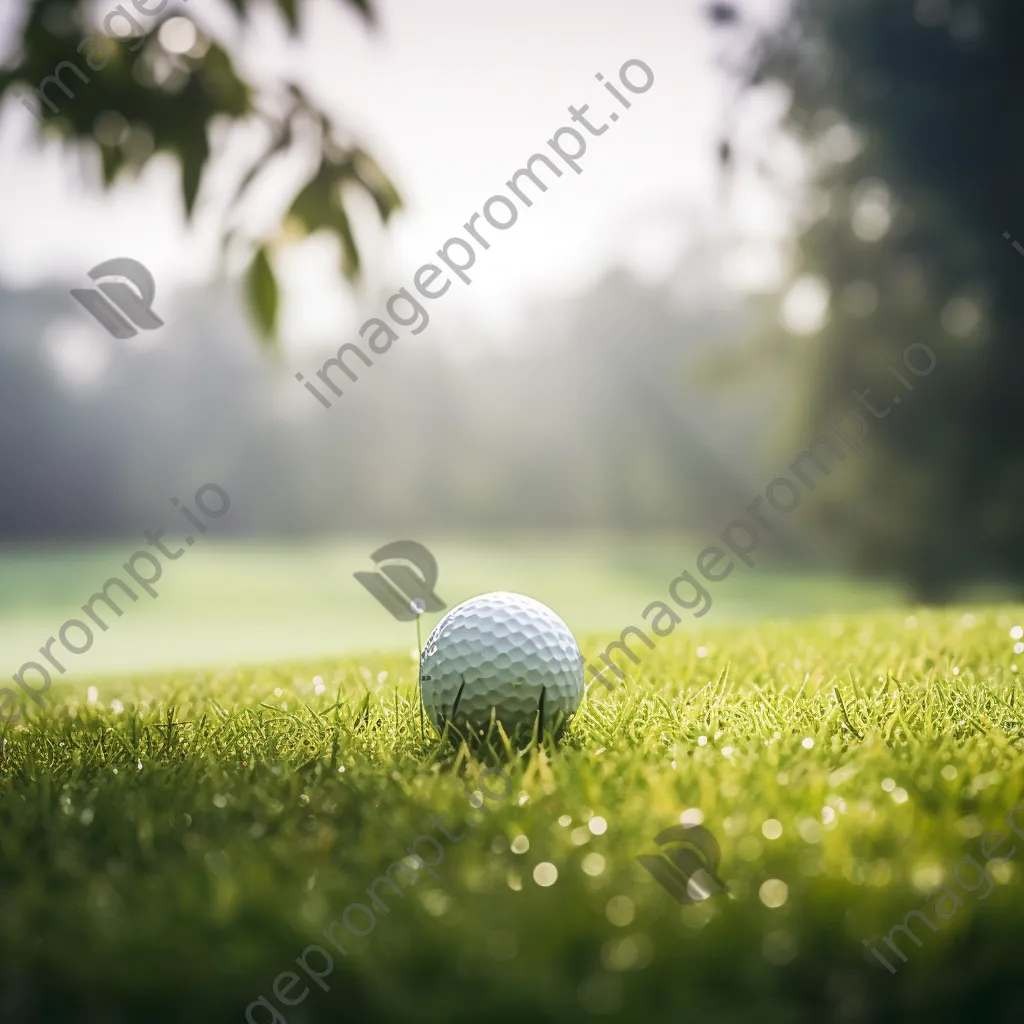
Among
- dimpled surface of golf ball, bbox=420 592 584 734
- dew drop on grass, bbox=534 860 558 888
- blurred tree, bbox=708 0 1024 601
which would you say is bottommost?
dimpled surface of golf ball, bbox=420 592 584 734

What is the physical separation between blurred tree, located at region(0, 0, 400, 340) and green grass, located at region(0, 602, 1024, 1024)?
5.14 feet

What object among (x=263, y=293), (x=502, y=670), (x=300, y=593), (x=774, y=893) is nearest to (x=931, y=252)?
(x=300, y=593)

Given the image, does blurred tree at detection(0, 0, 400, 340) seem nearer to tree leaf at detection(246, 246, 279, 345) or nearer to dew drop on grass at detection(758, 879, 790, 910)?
tree leaf at detection(246, 246, 279, 345)

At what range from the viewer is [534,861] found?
5.23ft

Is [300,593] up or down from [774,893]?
down

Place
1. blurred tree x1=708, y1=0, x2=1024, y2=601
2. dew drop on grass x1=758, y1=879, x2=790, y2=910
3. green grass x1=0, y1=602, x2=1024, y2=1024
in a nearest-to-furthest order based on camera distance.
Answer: green grass x1=0, y1=602, x2=1024, y2=1024 < dew drop on grass x1=758, y1=879, x2=790, y2=910 < blurred tree x1=708, y1=0, x2=1024, y2=601

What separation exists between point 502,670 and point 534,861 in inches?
35.4

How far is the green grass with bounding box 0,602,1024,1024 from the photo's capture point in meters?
1.24

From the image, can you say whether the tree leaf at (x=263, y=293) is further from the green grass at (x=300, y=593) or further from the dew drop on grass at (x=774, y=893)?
the green grass at (x=300, y=593)

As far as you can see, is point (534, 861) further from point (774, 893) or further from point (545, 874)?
point (774, 893)

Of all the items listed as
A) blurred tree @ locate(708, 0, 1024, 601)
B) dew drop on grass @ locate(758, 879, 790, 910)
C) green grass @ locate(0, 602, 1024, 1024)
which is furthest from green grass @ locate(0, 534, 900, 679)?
dew drop on grass @ locate(758, 879, 790, 910)

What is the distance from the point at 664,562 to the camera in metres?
22.1

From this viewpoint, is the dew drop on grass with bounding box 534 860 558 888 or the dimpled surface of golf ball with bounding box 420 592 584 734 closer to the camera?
the dew drop on grass with bounding box 534 860 558 888

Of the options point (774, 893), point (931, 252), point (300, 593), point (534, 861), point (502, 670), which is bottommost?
point (300, 593)
